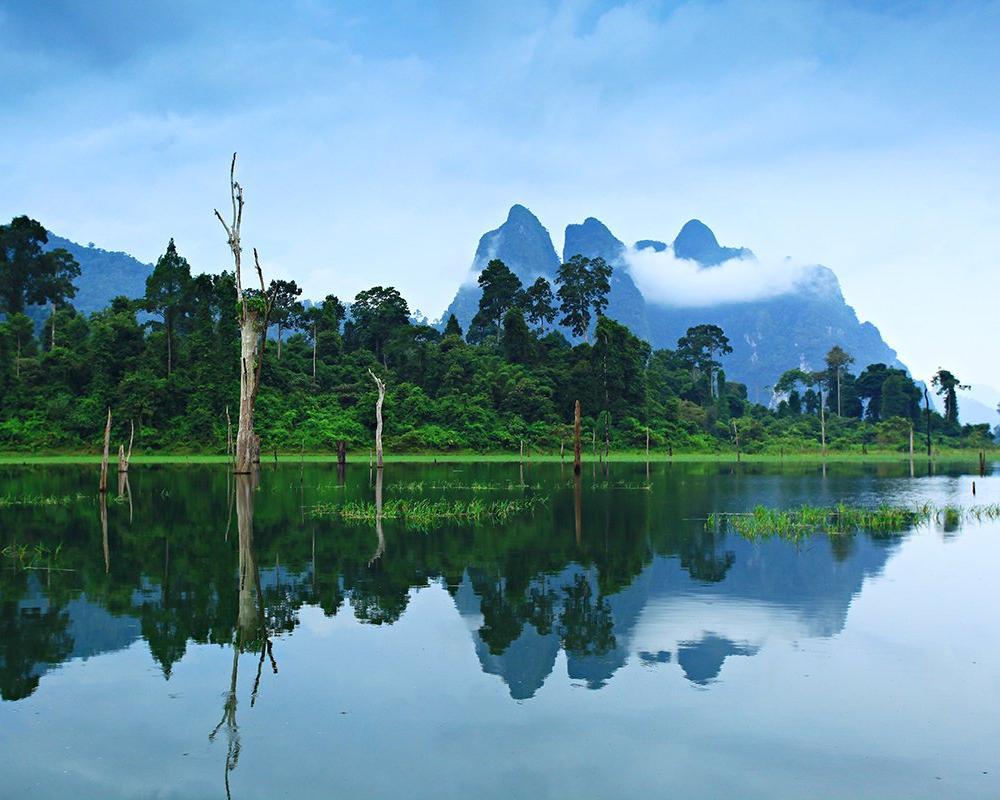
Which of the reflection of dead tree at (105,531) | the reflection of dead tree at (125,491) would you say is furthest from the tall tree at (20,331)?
the reflection of dead tree at (105,531)

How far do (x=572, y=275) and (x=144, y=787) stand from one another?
125625 mm

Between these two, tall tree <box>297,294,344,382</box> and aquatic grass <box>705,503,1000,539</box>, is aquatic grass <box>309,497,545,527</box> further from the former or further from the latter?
tall tree <box>297,294,344,382</box>

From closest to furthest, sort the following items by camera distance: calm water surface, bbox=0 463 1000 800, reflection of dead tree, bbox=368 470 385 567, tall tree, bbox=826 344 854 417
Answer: calm water surface, bbox=0 463 1000 800 → reflection of dead tree, bbox=368 470 385 567 → tall tree, bbox=826 344 854 417

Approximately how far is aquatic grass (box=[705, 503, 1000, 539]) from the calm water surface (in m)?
2.62

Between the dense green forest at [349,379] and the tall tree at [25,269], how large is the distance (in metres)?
0.15

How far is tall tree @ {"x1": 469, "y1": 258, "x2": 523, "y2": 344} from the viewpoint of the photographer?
125 metres

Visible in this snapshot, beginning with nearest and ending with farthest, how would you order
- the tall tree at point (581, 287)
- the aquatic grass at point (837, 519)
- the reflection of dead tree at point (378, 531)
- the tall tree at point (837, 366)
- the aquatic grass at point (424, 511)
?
the reflection of dead tree at point (378, 531), the aquatic grass at point (837, 519), the aquatic grass at point (424, 511), the tall tree at point (581, 287), the tall tree at point (837, 366)

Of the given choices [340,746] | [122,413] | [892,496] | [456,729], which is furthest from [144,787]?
[122,413]

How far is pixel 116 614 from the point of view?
1535 cm

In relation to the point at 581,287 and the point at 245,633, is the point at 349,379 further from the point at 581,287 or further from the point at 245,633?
the point at 245,633

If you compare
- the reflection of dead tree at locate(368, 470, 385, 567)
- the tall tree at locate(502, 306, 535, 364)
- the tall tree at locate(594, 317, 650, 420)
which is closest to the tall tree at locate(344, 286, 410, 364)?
the tall tree at locate(502, 306, 535, 364)

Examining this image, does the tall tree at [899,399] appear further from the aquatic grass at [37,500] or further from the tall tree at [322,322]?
the aquatic grass at [37,500]

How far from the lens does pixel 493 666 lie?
→ 12.5m

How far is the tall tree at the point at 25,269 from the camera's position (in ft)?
319
